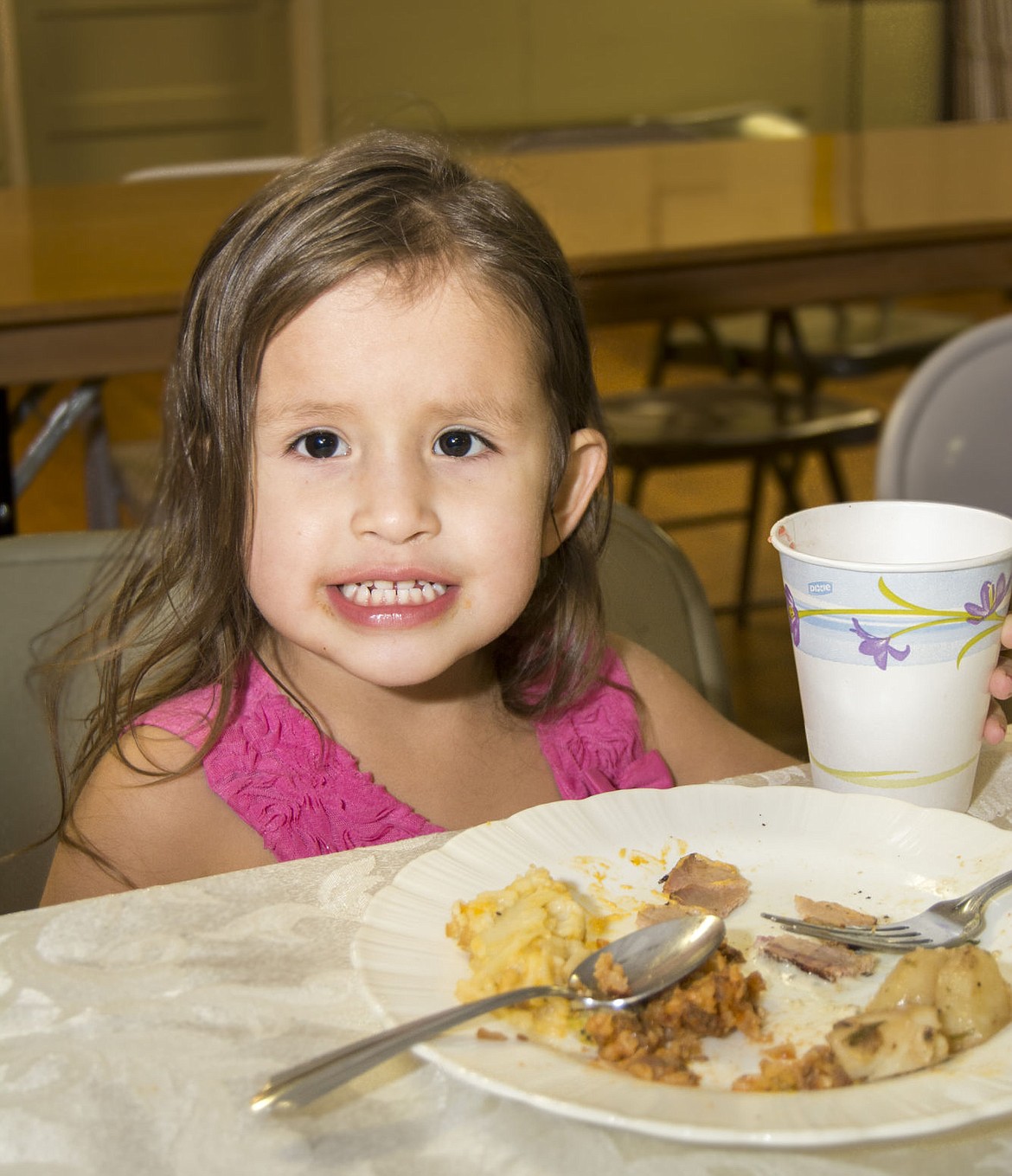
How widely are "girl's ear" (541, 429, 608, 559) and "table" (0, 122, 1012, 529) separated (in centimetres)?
76

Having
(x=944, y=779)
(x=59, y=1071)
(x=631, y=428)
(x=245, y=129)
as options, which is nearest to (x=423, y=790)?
(x=944, y=779)

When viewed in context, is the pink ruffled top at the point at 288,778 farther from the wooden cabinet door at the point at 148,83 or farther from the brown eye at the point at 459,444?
the wooden cabinet door at the point at 148,83

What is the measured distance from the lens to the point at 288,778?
1058 mm

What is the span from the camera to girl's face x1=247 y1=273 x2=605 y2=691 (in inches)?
35.3

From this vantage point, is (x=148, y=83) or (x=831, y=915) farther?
(x=148, y=83)

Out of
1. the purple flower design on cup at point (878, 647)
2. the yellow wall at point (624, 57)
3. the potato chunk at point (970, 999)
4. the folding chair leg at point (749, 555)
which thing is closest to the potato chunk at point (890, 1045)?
the potato chunk at point (970, 999)

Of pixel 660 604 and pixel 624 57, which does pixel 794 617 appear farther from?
pixel 624 57

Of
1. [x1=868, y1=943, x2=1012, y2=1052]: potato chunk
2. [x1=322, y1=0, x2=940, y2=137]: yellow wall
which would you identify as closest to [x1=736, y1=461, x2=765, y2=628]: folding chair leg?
[x1=868, y1=943, x2=1012, y2=1052]: potato chunk

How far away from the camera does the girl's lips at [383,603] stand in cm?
93

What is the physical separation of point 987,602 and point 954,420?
1.06 m

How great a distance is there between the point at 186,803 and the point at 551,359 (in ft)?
1.32

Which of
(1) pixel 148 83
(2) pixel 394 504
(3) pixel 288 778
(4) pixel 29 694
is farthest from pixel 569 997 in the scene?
(1) pixel 148 83

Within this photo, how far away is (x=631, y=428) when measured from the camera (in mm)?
2684

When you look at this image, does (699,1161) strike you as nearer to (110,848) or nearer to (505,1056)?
(505,1056)
